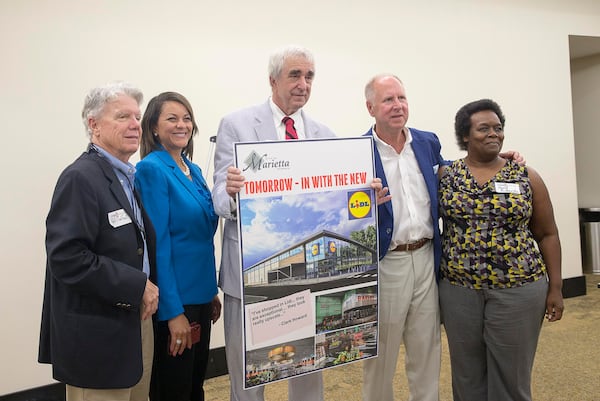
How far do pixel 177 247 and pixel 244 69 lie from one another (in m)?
2.07

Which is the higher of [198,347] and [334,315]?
[334,315]

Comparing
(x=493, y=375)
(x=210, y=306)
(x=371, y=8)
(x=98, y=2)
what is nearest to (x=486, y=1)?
(x=371, y=8)

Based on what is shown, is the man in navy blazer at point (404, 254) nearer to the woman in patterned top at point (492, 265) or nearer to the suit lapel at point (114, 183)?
the woman in patterned top at point (492, 265)

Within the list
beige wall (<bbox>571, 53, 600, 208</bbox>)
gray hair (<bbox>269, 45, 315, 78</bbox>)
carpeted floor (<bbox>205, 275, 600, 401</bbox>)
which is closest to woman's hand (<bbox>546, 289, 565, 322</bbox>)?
carpeted floor (<bbox>205, 275, 600, 401</bbox>)

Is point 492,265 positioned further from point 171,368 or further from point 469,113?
point 171,368

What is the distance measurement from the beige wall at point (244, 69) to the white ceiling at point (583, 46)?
4.7 inches

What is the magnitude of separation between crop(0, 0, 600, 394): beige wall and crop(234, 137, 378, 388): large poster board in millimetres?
1959

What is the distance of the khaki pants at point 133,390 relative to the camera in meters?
1.56

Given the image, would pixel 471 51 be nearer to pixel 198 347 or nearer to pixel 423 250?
pixel 423 250

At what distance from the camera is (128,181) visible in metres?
1.79

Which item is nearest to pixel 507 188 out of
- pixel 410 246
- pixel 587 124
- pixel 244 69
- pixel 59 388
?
pixel 410 246

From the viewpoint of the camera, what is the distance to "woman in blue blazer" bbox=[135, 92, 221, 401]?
193 centimetres

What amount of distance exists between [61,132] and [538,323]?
9.61 ft

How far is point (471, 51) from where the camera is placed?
4.77m
